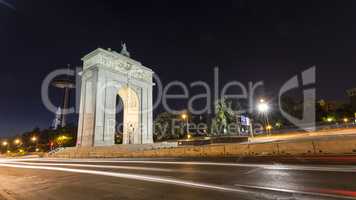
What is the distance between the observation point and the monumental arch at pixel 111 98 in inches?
1639

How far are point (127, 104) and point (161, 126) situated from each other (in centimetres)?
1412

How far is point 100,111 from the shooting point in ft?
138

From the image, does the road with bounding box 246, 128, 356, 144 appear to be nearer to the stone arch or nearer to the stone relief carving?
the stone arch

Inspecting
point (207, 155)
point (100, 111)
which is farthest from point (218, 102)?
point (100, 111)

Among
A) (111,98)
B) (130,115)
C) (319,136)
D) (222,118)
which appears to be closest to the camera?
(319,136)

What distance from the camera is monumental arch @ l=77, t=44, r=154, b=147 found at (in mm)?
41625

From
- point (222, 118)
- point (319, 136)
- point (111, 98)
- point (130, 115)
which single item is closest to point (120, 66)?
point (111, 98)

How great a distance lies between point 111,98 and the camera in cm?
4453

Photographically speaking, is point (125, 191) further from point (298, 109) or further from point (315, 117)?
point (315, 117)

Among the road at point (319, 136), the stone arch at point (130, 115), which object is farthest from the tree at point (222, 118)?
the stone arch at point (130, 115)

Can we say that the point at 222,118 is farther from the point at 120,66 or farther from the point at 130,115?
the point at 120,66

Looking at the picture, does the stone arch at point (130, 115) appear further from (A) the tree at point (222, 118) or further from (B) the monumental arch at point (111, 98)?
(A) the tree at point (222, 118)

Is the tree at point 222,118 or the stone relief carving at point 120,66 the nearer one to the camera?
the tree at point 222,118

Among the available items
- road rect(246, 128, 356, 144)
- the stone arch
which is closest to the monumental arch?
the stone arch
